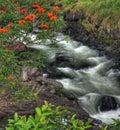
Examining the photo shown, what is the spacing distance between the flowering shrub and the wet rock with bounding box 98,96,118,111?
13.5ft

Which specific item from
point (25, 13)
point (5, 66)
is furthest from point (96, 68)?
point (5, 66)

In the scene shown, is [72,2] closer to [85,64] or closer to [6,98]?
[85,64]

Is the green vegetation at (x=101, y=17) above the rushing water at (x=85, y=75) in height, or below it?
above

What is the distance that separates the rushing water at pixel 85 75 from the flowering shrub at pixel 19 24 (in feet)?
5.07

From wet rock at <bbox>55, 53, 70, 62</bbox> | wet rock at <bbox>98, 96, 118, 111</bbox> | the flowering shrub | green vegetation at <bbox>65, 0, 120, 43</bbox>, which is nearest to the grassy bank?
green vegetation at <bbox>65, 0, 120, 43</bbox>

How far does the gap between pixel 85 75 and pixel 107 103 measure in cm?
367

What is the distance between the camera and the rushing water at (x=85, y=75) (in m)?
12.1

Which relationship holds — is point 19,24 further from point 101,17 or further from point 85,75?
point 101,17

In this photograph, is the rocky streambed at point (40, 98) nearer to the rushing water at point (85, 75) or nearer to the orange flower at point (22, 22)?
the rushing water at point (85, 75)

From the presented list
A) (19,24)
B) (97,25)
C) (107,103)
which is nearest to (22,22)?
(19,24)

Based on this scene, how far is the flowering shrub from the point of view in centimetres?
766

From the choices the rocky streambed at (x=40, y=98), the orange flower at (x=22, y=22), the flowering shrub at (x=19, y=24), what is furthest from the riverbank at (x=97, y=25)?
the orange flower at (x=22, y=22)

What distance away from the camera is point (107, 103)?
11.9 metres

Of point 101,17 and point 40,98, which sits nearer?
point 40,98
